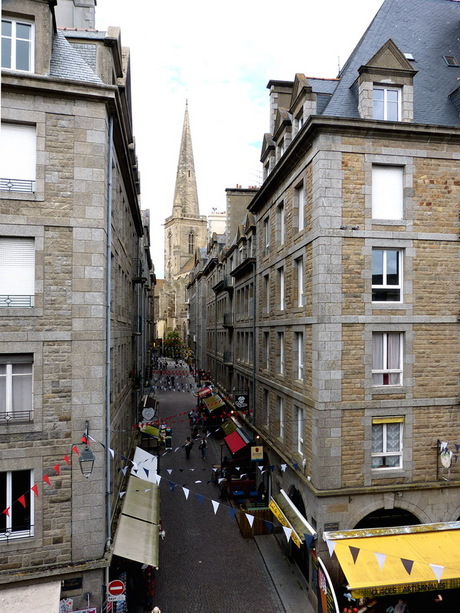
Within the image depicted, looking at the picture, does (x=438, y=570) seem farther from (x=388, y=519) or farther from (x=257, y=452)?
(x=257, y=452)

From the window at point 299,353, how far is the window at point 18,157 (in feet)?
31.9

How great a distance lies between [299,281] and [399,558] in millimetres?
8899

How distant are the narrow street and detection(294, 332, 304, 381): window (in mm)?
5160

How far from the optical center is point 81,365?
1048cm

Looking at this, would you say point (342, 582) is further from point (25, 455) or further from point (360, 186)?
point (360, 186)

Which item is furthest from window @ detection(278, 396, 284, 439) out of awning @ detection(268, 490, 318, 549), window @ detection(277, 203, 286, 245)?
window @ detection(277, 203, 286, 245)

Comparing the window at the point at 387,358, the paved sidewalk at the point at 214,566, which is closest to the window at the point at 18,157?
the paved sidewalk at the point at 214,566

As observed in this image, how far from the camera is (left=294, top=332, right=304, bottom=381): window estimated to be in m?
15.1

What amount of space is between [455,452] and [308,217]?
8880mm

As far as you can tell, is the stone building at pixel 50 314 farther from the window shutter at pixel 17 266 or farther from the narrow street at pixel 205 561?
the narrow street at pixel 205 561

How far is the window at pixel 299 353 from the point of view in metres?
15.1

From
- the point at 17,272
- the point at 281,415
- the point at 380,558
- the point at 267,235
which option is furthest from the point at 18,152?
the point at 380,558

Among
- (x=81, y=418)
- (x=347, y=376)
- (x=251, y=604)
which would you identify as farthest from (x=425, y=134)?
(x=251, y=604)

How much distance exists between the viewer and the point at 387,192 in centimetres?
1356
